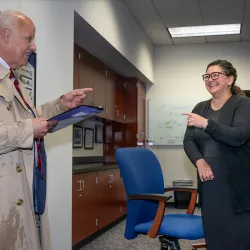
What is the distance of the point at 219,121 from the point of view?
2.20 meters

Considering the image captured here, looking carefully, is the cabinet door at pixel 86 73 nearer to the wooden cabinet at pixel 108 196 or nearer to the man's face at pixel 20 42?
the wooden cabinet at pixel 108 196

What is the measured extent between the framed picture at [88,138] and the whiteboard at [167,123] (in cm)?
167

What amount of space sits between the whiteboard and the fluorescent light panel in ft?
3.95

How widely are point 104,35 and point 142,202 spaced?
1.91m

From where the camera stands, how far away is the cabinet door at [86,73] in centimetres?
Answer: 416

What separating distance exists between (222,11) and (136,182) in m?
3.20

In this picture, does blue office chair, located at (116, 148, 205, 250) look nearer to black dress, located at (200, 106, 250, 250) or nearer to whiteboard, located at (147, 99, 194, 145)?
black dress, located at (200, 106, 250, 250)

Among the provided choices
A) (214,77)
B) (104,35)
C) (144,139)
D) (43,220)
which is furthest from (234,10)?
(43,220)

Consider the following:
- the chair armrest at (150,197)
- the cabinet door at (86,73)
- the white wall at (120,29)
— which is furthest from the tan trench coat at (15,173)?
the cabinet door at (86,73)

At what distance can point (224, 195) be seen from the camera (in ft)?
6.80

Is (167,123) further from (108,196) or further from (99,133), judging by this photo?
(108,196)

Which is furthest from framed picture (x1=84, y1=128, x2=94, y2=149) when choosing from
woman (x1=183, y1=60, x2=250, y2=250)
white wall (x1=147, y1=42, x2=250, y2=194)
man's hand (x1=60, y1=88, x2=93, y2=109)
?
man's hand (x1=60, y1=88, x2=93, y2=109)

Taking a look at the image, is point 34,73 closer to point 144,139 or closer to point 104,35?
point 104,35

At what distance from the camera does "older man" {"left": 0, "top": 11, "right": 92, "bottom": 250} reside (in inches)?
54.3
